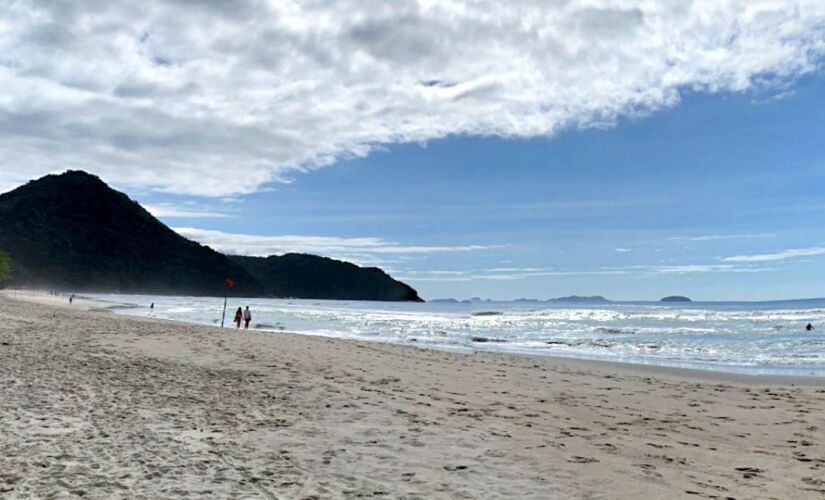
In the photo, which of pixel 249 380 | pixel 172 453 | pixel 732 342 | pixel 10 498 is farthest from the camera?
pixel 732 342

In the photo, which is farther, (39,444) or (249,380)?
(249,380)

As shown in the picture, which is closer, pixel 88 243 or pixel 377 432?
pixel 377 432

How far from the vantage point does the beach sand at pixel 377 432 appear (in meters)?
5.71

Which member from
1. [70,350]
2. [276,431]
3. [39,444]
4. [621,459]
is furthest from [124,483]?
[70,350]

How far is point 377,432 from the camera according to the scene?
25.7 feet

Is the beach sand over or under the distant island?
under

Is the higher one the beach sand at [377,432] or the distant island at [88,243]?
the distant island at [88,243]

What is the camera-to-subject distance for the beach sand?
225 inches

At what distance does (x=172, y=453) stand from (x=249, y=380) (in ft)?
18.2

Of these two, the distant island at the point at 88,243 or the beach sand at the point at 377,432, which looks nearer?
the beach sand at the point at 377,432

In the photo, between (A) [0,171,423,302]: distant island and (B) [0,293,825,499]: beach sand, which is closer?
(B) [0,293,825,499]: beach sand

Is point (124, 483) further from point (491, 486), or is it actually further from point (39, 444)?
point (491, 486)

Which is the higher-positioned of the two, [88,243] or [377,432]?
[88,243]

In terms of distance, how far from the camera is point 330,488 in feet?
18.2
